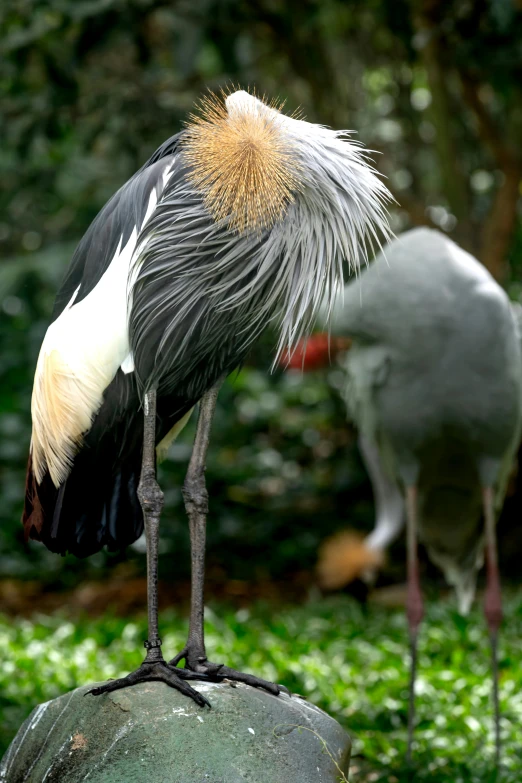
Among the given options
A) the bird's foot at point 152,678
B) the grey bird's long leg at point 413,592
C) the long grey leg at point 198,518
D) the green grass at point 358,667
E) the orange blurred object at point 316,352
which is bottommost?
the green grass at point 358,667

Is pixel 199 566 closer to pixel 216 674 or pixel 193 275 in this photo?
pixel 216 674

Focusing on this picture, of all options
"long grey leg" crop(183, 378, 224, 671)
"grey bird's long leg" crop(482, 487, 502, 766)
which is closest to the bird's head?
"long grey leg" crop(183, 378, 224, 671)

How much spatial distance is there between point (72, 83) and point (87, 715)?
3.65m

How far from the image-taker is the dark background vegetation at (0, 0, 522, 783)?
4.85m

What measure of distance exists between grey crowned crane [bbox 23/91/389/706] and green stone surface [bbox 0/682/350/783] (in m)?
0.07

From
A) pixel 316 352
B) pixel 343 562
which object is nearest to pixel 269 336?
pixel 316 352

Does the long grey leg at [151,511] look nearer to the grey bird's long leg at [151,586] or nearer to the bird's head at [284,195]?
the grey bird's long leg at [151,586]

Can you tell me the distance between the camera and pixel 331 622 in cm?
637

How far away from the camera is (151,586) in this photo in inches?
107

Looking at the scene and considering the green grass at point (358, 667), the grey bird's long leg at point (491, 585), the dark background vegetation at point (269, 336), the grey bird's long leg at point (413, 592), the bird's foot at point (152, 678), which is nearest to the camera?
the bird's foot at point (152, 678)

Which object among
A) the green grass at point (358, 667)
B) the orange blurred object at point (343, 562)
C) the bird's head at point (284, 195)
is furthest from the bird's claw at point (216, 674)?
the orange blurred object at point (343, 562)

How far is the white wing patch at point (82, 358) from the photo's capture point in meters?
2.73

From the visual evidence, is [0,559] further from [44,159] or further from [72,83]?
[72,83]

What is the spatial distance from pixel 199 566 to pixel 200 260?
872mm
